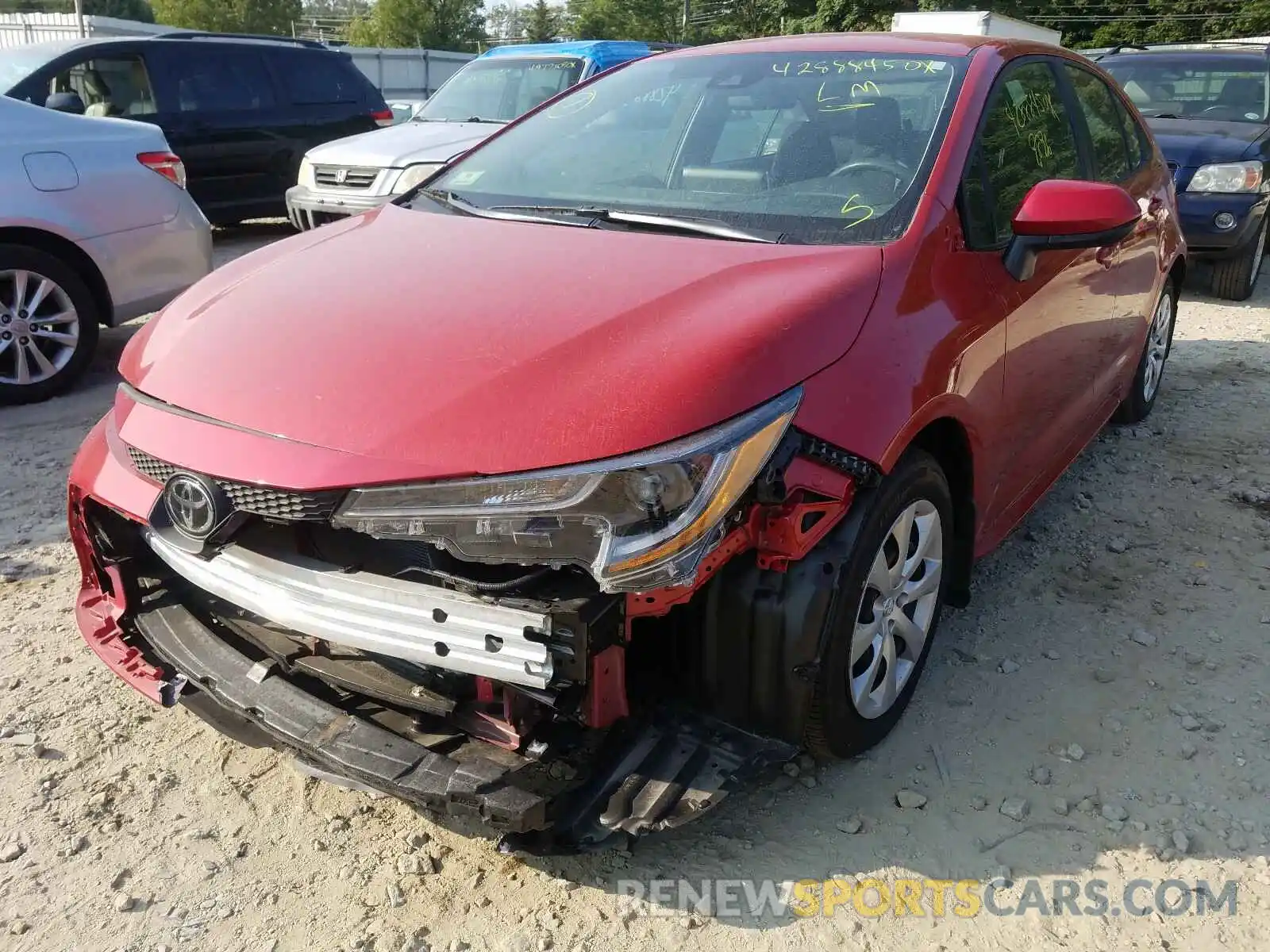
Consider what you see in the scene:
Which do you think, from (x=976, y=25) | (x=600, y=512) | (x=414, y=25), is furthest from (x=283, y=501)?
(x=414, y=25)

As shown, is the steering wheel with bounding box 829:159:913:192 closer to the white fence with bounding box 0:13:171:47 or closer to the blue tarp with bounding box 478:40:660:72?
the blue tarp with bounding box 478:40:660:72

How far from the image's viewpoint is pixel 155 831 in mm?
2307

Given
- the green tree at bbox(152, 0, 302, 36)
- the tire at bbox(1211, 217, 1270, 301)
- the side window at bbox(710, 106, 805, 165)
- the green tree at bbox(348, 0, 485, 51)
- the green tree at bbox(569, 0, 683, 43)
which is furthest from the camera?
the green tree at bbox(569, 0, 683, 43)

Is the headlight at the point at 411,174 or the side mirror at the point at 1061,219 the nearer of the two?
the side mirror at the point at 1061,219

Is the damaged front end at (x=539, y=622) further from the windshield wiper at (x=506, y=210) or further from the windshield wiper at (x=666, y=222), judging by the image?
the windshield wiper at (x=506, y=210)

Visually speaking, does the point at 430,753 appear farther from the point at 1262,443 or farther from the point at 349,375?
the point at 1262,443

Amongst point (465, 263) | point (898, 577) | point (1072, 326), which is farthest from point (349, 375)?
point (1072, 326)

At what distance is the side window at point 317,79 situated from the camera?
379 inches

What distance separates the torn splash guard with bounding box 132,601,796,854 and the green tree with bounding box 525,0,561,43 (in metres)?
67.3

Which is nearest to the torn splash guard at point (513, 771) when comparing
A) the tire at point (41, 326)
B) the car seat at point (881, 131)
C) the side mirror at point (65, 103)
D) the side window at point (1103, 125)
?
the car seat at point (881, 131)

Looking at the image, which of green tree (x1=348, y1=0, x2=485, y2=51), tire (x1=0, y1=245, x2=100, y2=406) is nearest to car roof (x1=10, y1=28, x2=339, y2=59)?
tire (x1=0, y1=245, x2=100, y2=406)

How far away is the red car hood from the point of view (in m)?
1.91

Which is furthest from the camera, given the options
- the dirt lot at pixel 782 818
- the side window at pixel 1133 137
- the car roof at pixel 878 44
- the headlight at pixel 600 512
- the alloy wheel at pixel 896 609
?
the side window at pixel 1133 137

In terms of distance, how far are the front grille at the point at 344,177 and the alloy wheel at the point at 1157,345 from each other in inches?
214
